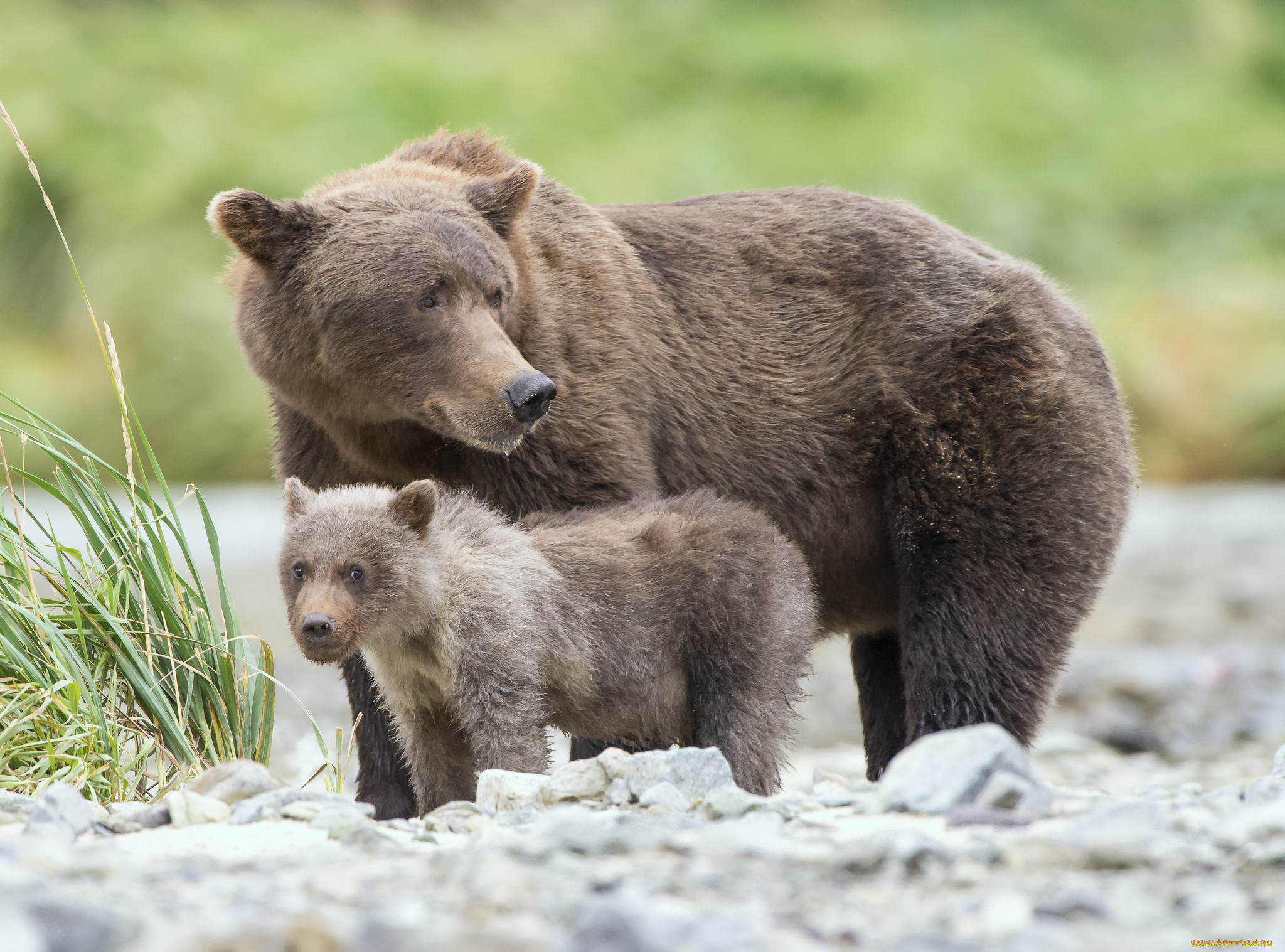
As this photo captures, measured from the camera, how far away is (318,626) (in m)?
5.21

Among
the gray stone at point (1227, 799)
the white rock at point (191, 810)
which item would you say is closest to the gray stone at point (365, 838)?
the white rock at point (191, 810)

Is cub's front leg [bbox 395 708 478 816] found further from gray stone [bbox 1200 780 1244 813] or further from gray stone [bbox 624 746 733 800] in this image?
gray stone [bbox 1200 780 1244 813]

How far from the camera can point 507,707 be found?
534cm

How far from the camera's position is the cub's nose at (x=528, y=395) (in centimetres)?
557

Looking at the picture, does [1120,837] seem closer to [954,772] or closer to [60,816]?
[954,772]

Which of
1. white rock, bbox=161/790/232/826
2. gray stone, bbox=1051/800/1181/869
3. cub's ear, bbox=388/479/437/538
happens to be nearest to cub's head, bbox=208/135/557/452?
cub's ear, bbox=388/479/437/538

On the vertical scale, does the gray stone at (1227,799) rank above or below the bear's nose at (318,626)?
below

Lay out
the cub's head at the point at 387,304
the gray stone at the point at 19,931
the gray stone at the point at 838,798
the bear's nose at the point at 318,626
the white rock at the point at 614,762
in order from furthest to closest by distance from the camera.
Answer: the cub's head at the point at 387,304, the bear's nose at the point at 318,626, the white rock at the point at 614,762, the gray stone at the point at 838,798, the gray stone at the point at 19,931

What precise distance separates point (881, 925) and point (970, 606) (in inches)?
140

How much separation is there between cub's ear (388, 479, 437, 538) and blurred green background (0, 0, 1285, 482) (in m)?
15.7

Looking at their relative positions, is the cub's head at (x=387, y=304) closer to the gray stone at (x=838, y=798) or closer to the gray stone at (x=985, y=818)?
the gray stone at (x=838, y=798)

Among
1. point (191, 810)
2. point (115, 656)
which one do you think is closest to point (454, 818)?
point (191, 810)

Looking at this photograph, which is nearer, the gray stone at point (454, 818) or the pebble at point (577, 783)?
the gray stone at point (454, 818)

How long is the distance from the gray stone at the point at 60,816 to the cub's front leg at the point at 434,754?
1.33 m
